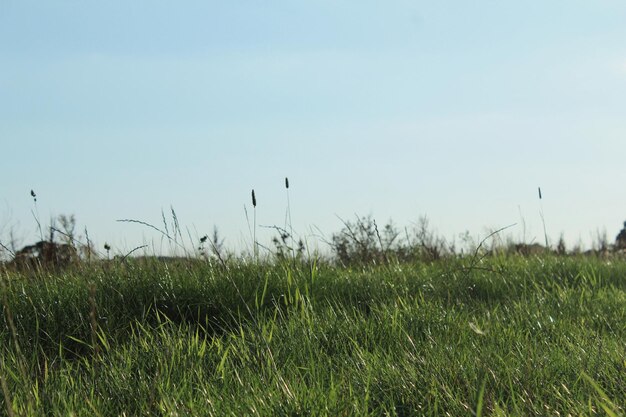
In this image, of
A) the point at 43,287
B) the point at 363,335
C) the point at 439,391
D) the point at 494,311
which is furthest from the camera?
the point at 43,287

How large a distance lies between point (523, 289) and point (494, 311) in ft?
4.05

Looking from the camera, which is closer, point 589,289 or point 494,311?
point 494,311

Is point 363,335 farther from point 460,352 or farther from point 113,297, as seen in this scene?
point 113,297

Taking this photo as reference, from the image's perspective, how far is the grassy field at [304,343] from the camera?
9.51 ft

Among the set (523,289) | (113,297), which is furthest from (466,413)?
(523,289)

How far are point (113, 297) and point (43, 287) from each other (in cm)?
62

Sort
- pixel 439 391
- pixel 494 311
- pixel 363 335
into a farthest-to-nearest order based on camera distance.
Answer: pixel 494 311 → pixel 363 335 → pixel 439 391

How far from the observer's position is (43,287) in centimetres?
486

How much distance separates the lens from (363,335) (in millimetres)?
3922

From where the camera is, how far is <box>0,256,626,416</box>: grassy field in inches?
114

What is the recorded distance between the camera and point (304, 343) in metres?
3.68

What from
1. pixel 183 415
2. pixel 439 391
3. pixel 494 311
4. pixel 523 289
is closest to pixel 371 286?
pixel 494 311

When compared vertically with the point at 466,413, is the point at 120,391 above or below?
above

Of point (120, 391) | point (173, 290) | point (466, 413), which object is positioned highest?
point (173, 290)
